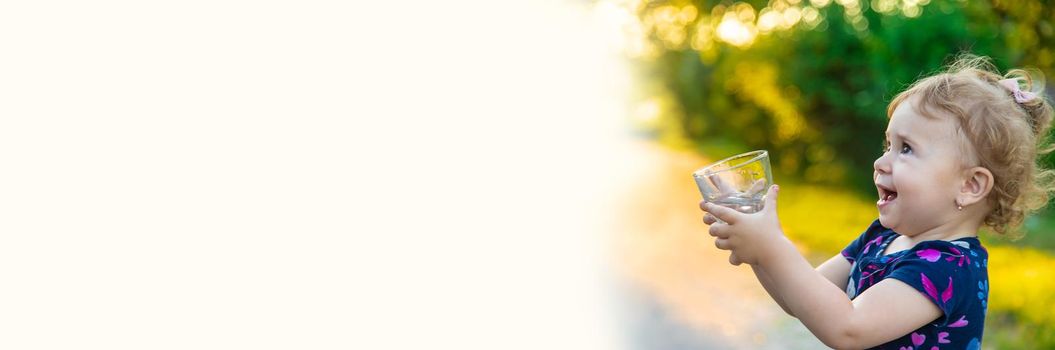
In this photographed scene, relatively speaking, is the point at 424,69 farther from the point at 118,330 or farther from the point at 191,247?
the point at 118,330

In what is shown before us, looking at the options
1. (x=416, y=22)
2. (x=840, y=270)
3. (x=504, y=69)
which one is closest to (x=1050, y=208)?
(x=840, y=270)

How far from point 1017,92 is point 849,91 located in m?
9.19

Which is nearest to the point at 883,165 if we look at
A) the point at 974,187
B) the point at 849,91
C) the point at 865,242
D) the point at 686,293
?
the point at 974,187

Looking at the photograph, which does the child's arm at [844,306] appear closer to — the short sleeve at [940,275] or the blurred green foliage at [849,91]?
the short sleeve at [940,275]

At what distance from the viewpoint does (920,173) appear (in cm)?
234

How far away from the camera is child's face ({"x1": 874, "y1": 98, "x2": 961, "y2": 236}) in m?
2.34

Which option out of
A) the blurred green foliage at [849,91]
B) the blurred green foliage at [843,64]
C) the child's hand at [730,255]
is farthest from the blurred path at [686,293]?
the child's hand at [730,255]

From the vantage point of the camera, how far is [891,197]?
2.41 m

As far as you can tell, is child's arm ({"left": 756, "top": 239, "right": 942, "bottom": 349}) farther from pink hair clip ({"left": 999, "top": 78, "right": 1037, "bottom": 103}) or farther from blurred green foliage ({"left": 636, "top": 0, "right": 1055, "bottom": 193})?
blurred green foliage ({"left": 636, "top": 0, "right": 1055, "bottom": 193})

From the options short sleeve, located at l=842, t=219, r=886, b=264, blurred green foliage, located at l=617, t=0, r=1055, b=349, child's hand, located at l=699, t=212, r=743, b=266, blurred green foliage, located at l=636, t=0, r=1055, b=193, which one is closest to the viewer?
child's hand, located at l=699, t=212, r=743, b=266

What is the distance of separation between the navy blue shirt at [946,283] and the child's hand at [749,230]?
0.88 feet

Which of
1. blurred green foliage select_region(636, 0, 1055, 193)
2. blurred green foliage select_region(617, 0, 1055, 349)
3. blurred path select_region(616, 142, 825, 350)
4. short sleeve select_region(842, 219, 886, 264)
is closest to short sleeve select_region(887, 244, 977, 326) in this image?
short sleeve select_region(842, 219, 886, 264)

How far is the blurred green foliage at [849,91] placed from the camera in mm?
6906

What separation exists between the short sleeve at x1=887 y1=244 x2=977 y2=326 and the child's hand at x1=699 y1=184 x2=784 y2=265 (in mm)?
266
